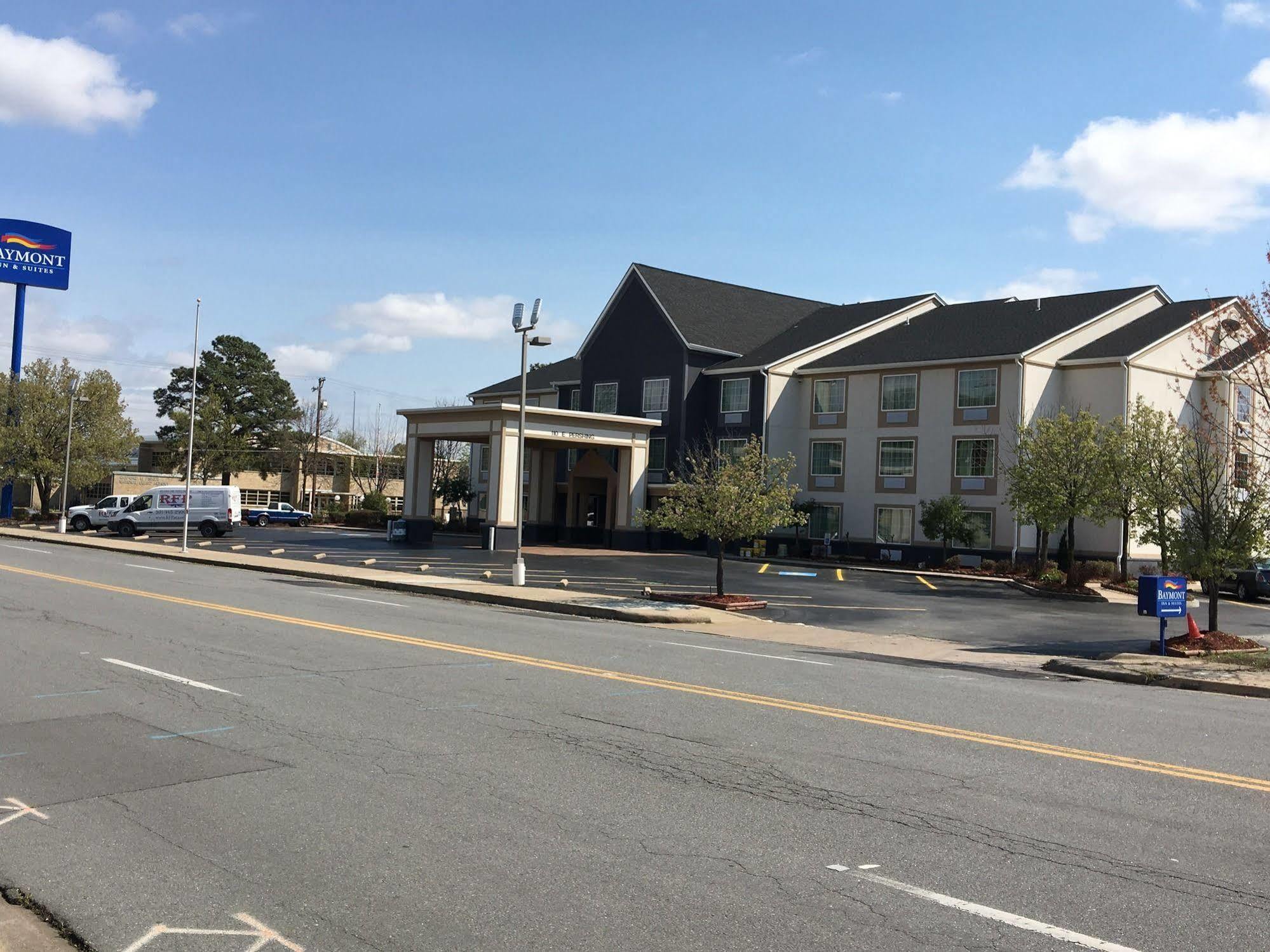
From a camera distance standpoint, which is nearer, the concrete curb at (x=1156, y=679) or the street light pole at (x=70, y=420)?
the concrete curb at (x=1156, y=679)

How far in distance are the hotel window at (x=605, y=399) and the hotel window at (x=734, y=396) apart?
624cm

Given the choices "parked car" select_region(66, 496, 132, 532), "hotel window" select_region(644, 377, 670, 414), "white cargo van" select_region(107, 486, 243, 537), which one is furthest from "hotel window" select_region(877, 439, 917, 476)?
"parked car" select_region(66, 496, 132, 532)

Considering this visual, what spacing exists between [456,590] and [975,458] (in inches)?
1004

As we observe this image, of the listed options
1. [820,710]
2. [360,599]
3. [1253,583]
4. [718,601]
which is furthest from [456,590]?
[1253,583]

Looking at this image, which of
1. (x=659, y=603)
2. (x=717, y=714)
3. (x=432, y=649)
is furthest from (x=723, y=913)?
(x=659, y=603)

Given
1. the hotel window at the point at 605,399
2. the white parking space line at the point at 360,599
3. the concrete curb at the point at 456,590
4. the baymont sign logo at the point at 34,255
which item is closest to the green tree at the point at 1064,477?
the concrete curb at the point at 456,590

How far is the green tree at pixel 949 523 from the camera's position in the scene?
4222 centimetres

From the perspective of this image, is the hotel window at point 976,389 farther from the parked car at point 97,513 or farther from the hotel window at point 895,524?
the parked car at point 97,513

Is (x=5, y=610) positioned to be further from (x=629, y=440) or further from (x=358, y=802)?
(x=629, y=440)

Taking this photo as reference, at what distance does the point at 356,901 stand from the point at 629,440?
148 ft

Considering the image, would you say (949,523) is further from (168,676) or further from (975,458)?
(168,676)

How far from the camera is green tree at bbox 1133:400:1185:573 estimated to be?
848 inches

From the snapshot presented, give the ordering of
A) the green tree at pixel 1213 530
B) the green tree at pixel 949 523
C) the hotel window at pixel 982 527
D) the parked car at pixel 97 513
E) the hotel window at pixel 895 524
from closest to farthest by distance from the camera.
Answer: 1. the green tree at pixel 1213 530
2. the green tree at pixel 949 523
3. the hotel window at pixel 982 527
4. the hotel window at pixel 895 524
5. the parked car at pixel 97 513

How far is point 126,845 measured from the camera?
637 centimetres
